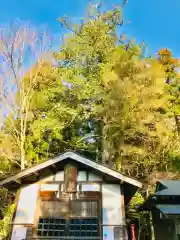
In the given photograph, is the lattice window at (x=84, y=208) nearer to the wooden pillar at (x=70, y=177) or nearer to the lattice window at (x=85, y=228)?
the lattice window at (x=85, y=228)

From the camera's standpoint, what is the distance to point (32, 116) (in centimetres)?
1491

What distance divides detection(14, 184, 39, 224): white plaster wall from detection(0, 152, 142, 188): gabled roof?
51cm

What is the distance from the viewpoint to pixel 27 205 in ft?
26.2

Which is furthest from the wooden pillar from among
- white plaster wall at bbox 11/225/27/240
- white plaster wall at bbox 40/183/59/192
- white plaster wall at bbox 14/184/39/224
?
white plaster wall at bbox 11/225/27/240

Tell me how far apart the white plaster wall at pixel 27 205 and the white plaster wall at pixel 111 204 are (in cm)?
242

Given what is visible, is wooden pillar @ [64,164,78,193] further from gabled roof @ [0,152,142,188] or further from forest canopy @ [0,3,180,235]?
forest canopy @ [0,3,180,235]

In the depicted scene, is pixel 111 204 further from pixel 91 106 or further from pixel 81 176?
pixel 91 106

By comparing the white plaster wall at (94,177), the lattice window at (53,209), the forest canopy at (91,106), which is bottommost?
the lattice window at (53,209)

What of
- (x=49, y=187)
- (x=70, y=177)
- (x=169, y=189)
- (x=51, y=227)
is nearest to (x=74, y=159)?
(x=70, y=177)

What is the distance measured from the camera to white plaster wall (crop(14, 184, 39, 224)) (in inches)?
305

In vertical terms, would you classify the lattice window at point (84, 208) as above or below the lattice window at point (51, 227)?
above

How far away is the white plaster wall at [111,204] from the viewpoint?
7.57 m

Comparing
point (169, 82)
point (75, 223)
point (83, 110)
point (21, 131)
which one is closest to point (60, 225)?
point (75, 223)

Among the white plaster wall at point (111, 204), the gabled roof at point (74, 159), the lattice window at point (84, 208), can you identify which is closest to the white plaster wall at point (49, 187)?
the gabled roof at point (74, 159)
